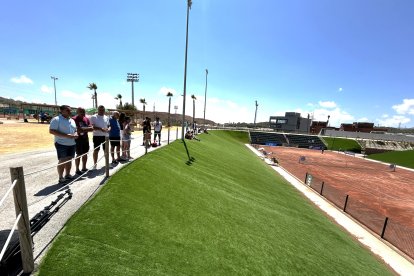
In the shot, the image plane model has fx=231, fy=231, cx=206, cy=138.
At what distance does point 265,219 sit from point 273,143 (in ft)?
214

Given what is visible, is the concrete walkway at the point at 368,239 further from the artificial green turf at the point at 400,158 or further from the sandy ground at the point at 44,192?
the artificial green turf at the point at 400,158

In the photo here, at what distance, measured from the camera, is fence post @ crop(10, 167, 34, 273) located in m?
3.18

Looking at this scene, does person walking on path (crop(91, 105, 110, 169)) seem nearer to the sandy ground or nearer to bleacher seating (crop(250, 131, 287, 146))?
the sandy ground

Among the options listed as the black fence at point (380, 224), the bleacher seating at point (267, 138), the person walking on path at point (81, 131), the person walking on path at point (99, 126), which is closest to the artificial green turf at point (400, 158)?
the bleacher seating at point (267, 138)

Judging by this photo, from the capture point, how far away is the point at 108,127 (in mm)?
10289

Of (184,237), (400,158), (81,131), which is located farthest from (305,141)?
(184,237)

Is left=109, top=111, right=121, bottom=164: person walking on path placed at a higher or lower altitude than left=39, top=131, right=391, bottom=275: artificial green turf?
higher

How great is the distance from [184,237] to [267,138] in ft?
252

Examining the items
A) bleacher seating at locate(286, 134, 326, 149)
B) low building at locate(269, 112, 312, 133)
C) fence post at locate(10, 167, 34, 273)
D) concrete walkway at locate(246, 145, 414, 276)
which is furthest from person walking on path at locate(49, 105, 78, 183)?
low building at locate(269, 112, 312, 133)

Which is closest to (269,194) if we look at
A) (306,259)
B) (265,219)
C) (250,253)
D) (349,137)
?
(265,219)

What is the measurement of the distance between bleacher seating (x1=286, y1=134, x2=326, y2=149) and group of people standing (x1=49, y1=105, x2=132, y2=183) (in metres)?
72.5

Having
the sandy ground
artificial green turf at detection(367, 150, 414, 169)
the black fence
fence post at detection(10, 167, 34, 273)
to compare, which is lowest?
artificial green turf at detection(367, 150, 414, 169)

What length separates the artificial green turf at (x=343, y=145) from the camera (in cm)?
7394

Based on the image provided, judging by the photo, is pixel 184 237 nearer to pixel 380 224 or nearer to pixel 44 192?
pixel 44 192
